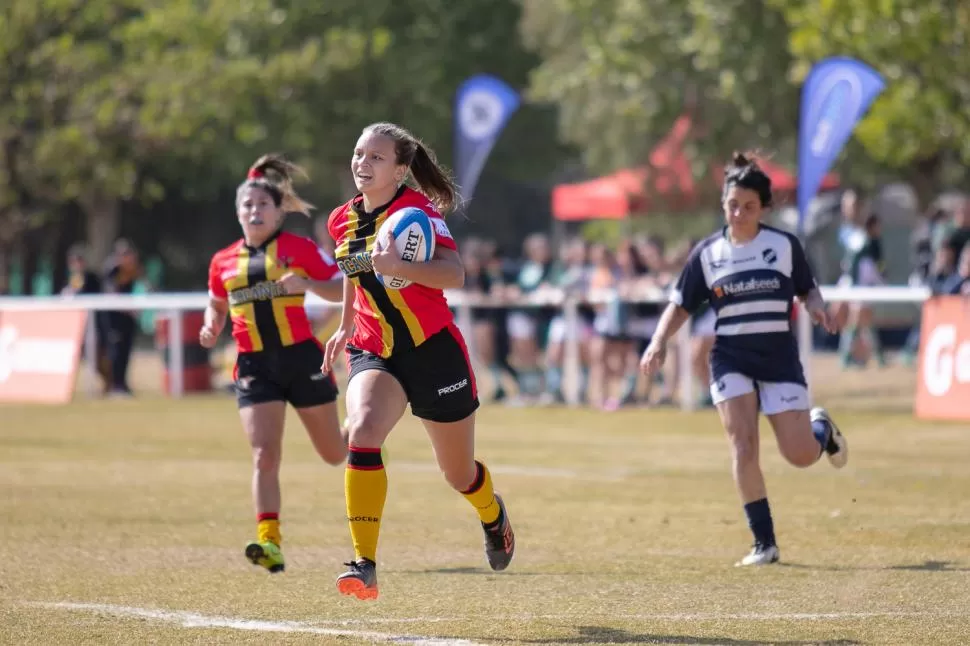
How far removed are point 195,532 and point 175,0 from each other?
94.4 feet

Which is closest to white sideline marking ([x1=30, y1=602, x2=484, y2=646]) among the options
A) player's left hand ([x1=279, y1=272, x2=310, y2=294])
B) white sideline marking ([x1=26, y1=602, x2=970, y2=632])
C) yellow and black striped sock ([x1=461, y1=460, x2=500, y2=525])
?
white sideline marking ([x1=26, y1=602, x2=970, y2=632])

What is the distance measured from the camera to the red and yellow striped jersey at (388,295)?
7328mm

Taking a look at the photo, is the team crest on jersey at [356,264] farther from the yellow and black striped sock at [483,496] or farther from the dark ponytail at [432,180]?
the yellow and black striped sock at [483,496]

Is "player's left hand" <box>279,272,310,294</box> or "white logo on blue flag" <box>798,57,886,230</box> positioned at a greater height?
"white logo on blue flag" <box>798,57,886,230</box>

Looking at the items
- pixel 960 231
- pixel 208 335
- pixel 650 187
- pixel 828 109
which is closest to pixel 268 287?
pixel 208 335

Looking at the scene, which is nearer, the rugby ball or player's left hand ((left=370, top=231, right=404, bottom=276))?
player's left hand ((left=370, top=231, right=404, bottom=276))

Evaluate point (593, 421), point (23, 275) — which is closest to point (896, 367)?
point (593, 421)

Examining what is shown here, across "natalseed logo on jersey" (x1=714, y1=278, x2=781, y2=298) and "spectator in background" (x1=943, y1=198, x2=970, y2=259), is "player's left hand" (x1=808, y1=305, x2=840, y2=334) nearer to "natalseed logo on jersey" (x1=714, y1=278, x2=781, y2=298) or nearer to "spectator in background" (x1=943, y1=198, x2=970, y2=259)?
"natalseed logo on jersey" (x1=714, y1=278, x2=781, y2=298)

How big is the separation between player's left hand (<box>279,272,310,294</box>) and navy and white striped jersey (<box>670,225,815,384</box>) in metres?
1.99

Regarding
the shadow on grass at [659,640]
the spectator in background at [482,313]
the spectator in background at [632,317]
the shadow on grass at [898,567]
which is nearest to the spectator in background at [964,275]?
the spectator in background at [632,317]

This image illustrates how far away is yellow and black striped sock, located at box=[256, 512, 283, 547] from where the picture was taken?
28.0 feet

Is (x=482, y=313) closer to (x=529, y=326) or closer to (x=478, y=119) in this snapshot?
(x=529, y=326)

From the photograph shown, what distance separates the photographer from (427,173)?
763 cm

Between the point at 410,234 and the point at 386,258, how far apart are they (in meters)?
0.21
